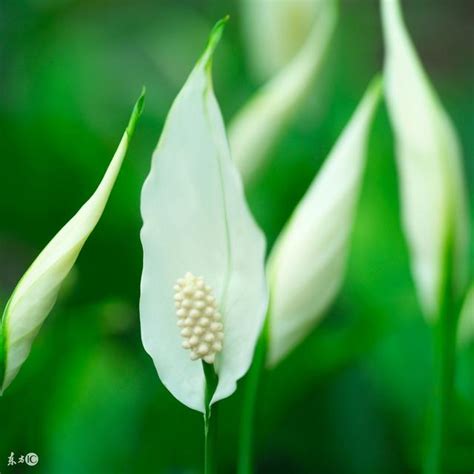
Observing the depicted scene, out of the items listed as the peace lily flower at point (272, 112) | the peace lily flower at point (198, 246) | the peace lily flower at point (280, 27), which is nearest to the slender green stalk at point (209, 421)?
the peace lily flower at point (198, 246)

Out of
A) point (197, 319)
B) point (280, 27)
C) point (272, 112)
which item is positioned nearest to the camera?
point (197, 319)

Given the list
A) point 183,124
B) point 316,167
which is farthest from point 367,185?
point 183,124

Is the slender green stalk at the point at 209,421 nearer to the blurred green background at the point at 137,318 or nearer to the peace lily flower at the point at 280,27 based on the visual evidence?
the blurred green background at the point at 137,318

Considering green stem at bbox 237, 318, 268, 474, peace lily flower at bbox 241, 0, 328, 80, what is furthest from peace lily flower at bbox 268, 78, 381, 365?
peace lily flower at bbox 241, 0, 328, 80

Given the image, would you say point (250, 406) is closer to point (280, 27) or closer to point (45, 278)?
point (45, 278)

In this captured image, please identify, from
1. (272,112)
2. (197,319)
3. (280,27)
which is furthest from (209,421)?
(280,27)
